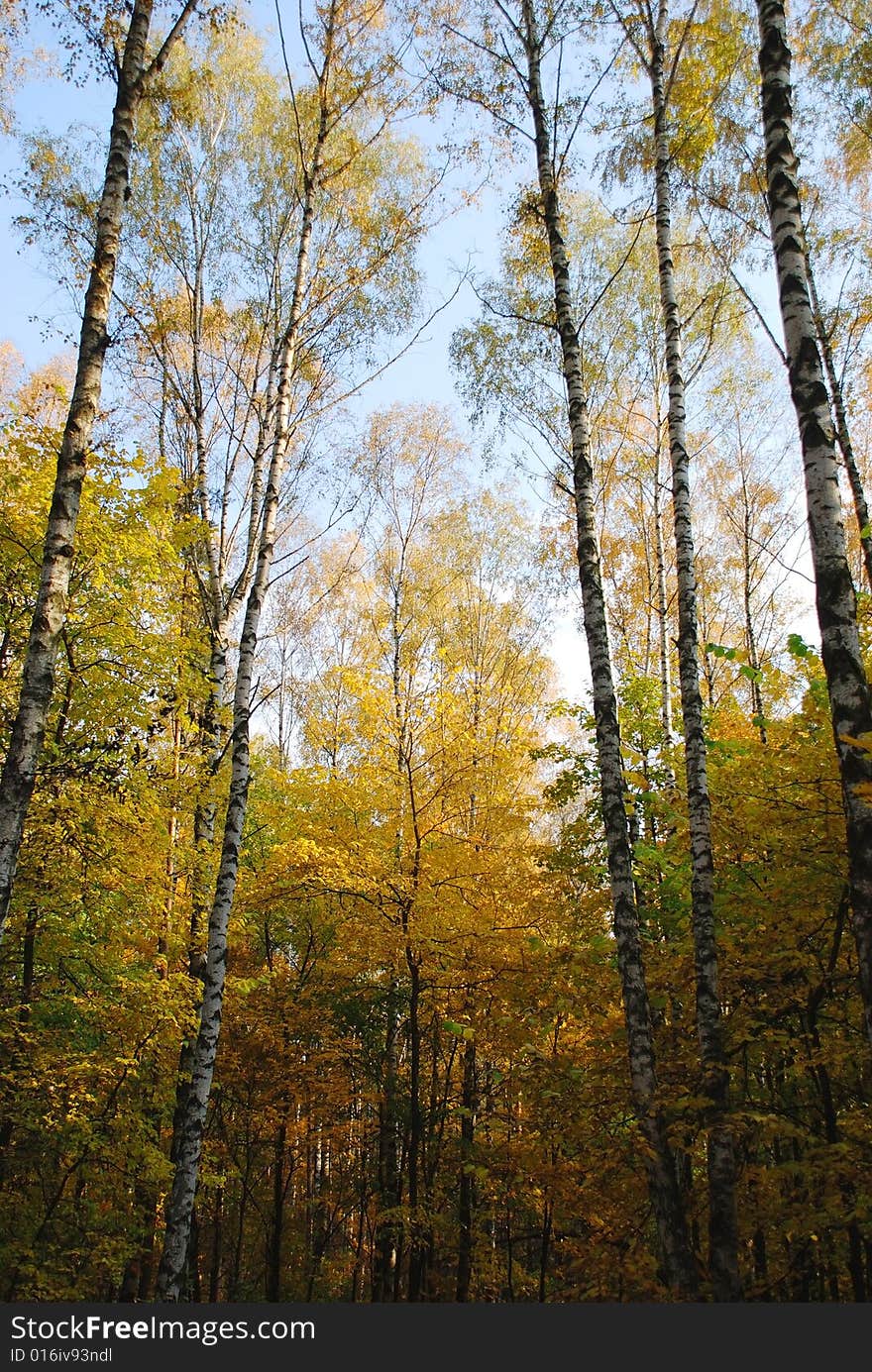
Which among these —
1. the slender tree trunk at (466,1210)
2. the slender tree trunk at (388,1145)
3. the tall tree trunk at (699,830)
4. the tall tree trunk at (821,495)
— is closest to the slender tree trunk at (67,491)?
the tall tree trunk at (821,495)

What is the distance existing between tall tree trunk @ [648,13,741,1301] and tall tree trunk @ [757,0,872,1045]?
1.86 meters

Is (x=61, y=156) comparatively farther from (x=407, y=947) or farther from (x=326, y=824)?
(x=407, y=947)

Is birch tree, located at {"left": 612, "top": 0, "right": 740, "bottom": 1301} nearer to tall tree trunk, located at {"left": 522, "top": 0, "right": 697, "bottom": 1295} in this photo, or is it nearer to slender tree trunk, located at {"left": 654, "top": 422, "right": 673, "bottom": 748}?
tall tree trunk, located at {"left": 522, "top": 0, "right": 697, "bottom": 1295}

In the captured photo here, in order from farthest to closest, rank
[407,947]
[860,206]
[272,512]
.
A: [860,206], [407,947], [272,512]

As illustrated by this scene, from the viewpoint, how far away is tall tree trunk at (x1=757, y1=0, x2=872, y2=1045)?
3.08m

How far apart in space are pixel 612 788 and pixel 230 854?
3.13 meters

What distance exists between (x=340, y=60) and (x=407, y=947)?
9709 mm

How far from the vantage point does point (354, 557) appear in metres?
16.2

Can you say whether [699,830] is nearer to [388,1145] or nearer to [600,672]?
[600,672]

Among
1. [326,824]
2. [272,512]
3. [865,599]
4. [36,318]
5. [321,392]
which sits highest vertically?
[321,392]

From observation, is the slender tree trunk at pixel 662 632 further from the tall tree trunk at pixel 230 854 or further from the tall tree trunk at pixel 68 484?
the tall tree trunk at pixel 68 484

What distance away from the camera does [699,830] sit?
540 centimetres

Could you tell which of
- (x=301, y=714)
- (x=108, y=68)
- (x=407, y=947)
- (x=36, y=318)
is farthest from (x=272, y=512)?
(x=301, y=714)

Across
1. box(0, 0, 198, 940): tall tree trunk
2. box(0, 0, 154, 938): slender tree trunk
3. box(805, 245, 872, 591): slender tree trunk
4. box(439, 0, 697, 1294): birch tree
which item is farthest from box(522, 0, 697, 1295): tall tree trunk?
box(805, 245, 872, 591): slender tree trunk
